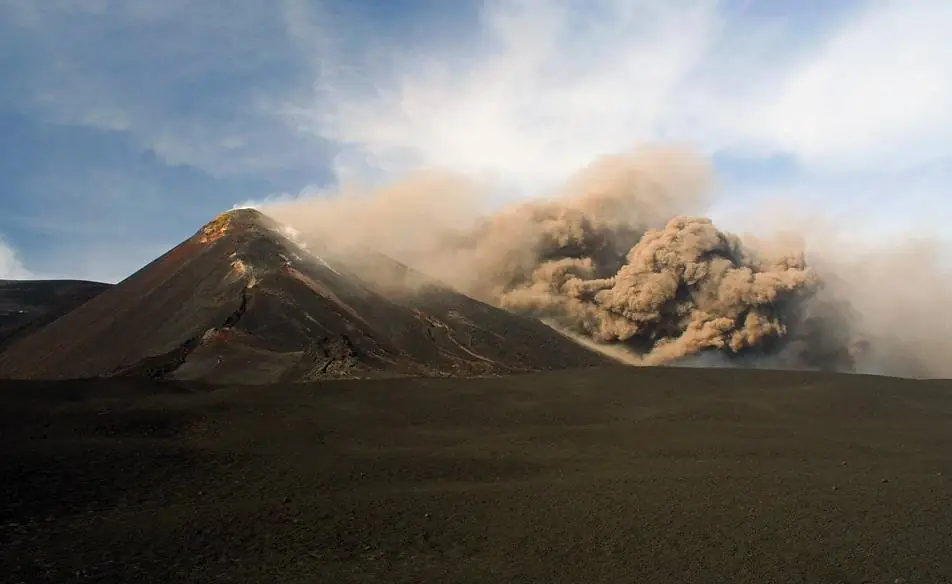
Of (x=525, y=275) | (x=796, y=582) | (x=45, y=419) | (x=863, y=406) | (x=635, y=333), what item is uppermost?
(x=525, y=275)

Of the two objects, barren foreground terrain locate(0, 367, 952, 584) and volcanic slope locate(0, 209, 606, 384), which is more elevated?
volcanic slope locate(0, 209, 606, 384)

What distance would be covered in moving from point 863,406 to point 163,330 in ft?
97.6

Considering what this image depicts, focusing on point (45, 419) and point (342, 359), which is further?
point (342, 359)

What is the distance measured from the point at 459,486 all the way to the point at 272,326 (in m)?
21.8

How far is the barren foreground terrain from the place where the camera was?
940 centimetres

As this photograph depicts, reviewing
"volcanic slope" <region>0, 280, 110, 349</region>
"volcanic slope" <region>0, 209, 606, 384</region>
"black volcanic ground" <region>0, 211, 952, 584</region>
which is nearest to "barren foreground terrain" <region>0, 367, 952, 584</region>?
"black volcanic ground" <region>0, 211, 952, 584</region>

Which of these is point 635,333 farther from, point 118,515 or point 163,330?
point 118,515

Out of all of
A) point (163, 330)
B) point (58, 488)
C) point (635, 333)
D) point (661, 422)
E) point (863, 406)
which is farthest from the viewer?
point (635, 333)

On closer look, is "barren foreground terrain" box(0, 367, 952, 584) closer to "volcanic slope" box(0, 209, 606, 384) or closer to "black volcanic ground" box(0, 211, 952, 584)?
"black volcanic ground" box(0, 211, 952, 584)

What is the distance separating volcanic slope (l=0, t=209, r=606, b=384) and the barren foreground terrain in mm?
8753

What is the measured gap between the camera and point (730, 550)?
10.2 m

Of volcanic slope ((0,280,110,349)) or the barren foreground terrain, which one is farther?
volcanic slope ((0,280,110,349))

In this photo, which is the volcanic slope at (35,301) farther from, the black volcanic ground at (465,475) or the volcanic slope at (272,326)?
the black volcanic ground at (465,475)

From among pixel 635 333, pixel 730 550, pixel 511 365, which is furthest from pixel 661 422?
pixel 635 333
